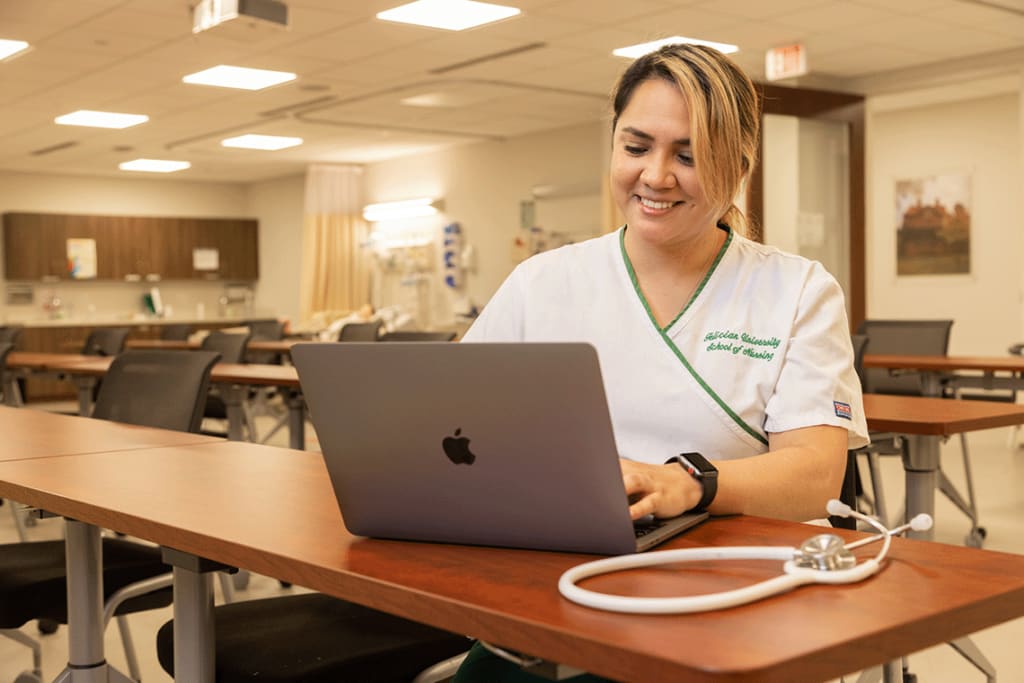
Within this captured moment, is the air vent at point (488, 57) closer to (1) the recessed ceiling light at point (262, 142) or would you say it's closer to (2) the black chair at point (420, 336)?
(2) the black chair at point (420, 336)

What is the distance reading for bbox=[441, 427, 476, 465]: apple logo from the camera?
44.9 inches

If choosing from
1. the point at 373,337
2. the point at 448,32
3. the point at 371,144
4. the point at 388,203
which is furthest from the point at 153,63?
the point at 388,203

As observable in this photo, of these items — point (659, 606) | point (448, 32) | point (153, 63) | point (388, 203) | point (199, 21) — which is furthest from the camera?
point (388, 203)

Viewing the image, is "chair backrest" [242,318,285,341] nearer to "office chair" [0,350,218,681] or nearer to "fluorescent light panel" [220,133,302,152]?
"fluorescent light panel" [220,133,302,152]

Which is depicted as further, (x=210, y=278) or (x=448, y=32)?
(x=210, y=278)

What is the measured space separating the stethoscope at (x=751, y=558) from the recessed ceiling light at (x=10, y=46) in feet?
23.1

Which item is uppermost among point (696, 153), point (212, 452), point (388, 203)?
point (388, 203)

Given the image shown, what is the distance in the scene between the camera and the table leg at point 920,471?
2.81m

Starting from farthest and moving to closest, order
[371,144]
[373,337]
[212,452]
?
[371,144] → [373,337] → [212,452]

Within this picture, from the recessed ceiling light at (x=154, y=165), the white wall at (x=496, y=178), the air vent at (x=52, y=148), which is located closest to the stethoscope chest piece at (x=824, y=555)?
the white wall at (x=496, y=178)

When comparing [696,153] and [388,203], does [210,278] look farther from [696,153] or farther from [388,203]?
[696,153]

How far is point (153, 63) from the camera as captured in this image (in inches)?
301

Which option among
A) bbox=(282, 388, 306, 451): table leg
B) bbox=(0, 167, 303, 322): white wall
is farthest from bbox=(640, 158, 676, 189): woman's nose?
bbox=(0, 167, 303, 322): white wall

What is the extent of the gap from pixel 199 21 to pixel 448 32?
1794 mm
